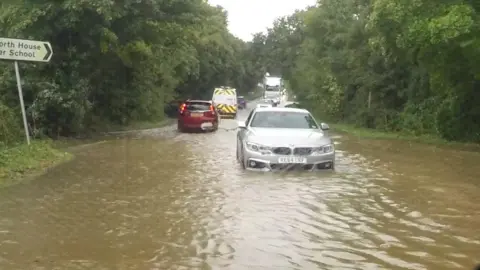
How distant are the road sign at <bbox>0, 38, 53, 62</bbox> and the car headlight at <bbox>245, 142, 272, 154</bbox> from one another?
556cm

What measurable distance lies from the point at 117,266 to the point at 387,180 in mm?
8006

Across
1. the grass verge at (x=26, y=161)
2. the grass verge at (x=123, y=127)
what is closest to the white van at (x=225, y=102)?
the grass verge at (x=123, y=127)

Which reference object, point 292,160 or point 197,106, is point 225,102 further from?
point 292,160

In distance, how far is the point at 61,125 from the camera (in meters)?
22.5

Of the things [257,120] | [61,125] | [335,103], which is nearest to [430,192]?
[257,120]

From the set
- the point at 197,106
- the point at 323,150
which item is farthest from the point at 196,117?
the point at 323,150

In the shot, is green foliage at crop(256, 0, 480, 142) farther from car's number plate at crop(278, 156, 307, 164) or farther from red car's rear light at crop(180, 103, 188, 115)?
red car's rear light at crop(180, 103, 188, 115)

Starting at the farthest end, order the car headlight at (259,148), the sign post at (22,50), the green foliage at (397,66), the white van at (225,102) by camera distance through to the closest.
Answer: the white van at (225,102)
the green foliage at (397,66)
the sign post at (22,50)
the car headlight at (259,148)

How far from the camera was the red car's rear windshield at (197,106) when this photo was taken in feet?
99.7

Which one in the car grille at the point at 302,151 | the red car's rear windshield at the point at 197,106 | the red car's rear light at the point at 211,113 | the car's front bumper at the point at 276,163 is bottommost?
the car's front bumper at the point at 276,163

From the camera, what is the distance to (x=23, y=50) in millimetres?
15156

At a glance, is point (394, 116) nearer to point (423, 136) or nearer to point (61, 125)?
point (423, 136)

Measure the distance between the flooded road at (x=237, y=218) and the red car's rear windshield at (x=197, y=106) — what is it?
14424 millimetres

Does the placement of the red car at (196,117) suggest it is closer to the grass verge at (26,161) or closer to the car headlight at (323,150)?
the grass verge at (26,161)
